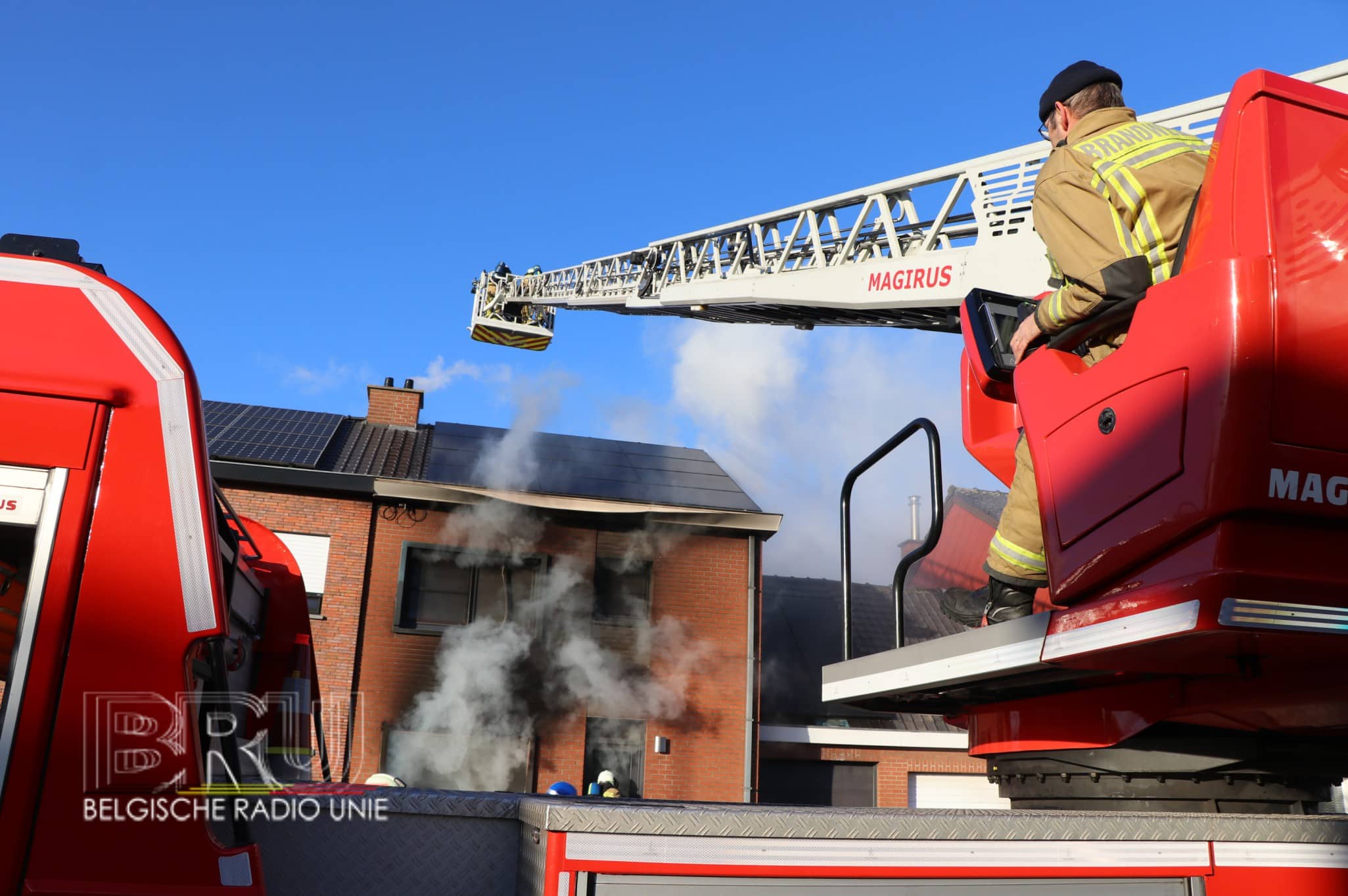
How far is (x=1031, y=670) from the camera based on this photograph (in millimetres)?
2373

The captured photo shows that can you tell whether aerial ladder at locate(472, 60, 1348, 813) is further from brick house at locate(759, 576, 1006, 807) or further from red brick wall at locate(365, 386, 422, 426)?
red brick wall at locate(365, 386, 422, 426)

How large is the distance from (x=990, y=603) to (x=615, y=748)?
12348 mm

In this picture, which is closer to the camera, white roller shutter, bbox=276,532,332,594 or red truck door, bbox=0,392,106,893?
red truck door, bbox=0,392,106,893

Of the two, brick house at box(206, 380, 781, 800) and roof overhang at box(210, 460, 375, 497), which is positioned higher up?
roof overhang at box(210, 460, 375, 497)

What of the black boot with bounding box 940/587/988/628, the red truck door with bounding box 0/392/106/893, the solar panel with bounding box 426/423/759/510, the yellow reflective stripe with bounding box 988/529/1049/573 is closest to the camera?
the red truck door with bounding box 0/392/106/893

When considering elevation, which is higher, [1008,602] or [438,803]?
[1008,602]

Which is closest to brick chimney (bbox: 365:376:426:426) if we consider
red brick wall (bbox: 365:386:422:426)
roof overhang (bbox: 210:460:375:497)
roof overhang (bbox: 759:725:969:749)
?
red brick wall (bbox: 365:386:422:426)

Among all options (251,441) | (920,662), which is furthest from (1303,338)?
(251,441)

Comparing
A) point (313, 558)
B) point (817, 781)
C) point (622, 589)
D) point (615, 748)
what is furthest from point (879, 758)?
point (313, 558)

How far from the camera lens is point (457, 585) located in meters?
14.7

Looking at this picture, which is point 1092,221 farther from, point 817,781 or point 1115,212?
point 817,781

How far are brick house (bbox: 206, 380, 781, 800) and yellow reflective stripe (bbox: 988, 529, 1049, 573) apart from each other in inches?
456

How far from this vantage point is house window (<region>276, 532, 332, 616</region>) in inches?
558

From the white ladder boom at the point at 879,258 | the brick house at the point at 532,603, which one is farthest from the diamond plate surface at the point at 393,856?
the brick house at the point at 532,603
